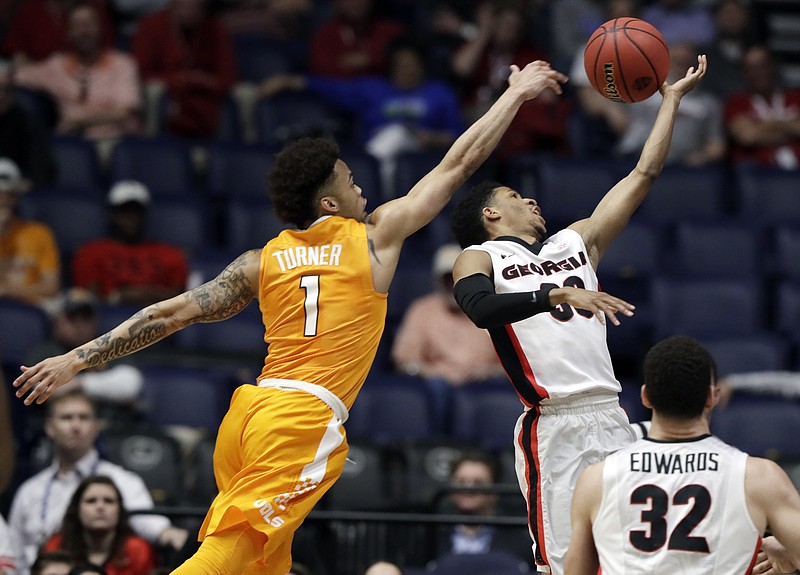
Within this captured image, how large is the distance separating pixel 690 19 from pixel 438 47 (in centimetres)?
229

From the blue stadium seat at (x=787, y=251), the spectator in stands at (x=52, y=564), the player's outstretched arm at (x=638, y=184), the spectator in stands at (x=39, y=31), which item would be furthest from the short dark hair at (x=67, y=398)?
the blue stadium seat at (x=787, y=251)

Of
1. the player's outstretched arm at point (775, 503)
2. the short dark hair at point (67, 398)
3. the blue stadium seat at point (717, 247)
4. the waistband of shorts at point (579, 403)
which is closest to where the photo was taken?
the player's outstretched arm at point (775, 503)

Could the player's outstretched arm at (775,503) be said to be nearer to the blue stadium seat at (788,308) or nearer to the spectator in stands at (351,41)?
the blue stadium seat at (788,308)

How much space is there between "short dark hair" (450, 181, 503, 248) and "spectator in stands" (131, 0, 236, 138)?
646 cm

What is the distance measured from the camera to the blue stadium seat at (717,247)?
37.4 feet

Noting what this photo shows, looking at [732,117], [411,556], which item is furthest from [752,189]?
[411,556]

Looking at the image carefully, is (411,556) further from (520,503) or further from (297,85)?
(297,85)

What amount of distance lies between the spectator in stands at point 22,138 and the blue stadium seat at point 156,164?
0.56 metres

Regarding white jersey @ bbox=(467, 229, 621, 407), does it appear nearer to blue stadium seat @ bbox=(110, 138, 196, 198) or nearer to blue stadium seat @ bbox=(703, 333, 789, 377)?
blue stadium seat @ bbox=(703, 333, 789, 377)

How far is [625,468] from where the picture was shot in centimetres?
478

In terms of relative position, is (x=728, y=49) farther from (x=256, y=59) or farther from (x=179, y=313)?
(x=179, y=313)

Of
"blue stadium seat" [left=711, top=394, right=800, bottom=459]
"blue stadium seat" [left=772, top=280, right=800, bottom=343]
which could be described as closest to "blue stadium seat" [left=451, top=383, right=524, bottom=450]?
"blue stadium seat" [left=711, top=394, right=800, bottom=459]

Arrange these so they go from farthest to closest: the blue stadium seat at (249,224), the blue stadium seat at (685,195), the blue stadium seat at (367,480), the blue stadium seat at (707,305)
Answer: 1. the blue stadium seat at (685,195)
2. the blue stadium seat at (249,224)
3. the blue stadium seat at (707,305)
4. the blue stadium seat at (367,480)

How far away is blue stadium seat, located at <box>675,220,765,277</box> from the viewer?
11398mm
